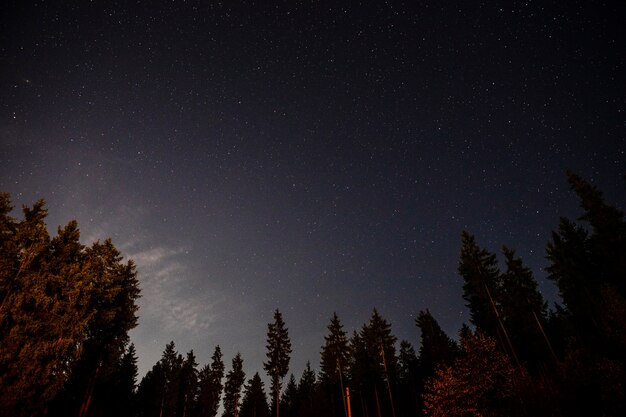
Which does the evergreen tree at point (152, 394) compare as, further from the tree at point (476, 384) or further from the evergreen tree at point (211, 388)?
the tree at point (476, 384)

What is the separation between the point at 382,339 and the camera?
50.5 metres

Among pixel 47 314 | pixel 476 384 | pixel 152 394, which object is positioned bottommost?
pixel 476 384

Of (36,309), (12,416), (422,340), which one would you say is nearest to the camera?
(12,416)

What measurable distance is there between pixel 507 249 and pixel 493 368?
914 inches

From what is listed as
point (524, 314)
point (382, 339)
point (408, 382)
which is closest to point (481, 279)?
point (524, 314)

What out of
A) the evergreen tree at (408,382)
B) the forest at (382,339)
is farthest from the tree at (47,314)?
the evergreen tree at (408,382)

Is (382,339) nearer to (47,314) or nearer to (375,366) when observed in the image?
(375,366)

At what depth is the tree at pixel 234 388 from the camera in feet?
218

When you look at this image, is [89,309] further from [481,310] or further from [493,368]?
[481,310]

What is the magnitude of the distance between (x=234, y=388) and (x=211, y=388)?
16.1 feet

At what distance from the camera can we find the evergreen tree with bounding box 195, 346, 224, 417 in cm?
6325

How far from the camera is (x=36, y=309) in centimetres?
2008

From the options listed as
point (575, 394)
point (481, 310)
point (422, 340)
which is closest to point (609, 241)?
point (481, 310)

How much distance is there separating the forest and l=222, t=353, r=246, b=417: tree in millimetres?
14674
